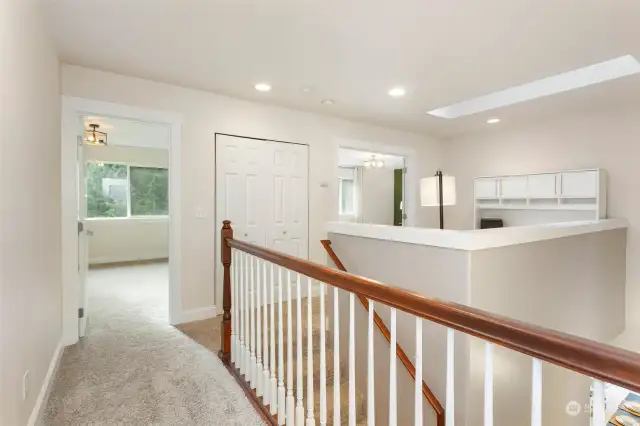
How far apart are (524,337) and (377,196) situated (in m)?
8.46

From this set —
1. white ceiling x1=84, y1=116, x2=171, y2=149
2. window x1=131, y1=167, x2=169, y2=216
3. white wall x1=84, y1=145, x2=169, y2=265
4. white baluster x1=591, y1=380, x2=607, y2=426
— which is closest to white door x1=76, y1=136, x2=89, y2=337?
white ceiling x1=84, y1=116, x2=171, y2=149

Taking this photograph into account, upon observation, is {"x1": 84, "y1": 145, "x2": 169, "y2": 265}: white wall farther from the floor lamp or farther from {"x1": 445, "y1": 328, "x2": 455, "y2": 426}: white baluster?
{"x1": 445, "y1": 328, "x2": 455, "y2": 426}: white baluster

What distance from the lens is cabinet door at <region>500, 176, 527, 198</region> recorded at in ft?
15.7

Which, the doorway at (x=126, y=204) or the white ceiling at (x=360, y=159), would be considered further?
the white ceiling at (x=360, y=159)

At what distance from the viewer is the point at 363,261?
2711 mm

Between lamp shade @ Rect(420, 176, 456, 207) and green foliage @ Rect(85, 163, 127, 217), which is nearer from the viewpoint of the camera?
lamp shade @ Rect(420, 176, 456, 207)

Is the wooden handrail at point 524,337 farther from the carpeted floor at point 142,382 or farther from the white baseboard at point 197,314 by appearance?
the white baseboard at point 197,314

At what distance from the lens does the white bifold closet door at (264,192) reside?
3729mm

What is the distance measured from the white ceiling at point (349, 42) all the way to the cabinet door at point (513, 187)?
1374mm

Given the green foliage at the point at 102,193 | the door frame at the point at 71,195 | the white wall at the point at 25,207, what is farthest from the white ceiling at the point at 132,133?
the white wall at the point at 25,207

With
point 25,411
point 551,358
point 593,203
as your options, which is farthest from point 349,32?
point 593,203

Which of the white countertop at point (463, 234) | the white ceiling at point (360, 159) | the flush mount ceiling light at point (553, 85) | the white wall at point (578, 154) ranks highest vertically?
the flush mount ceiling light at point (553, 85)

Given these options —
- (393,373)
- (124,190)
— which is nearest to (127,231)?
(124,190)

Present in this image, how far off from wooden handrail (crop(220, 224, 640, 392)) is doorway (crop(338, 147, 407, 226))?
764cm
